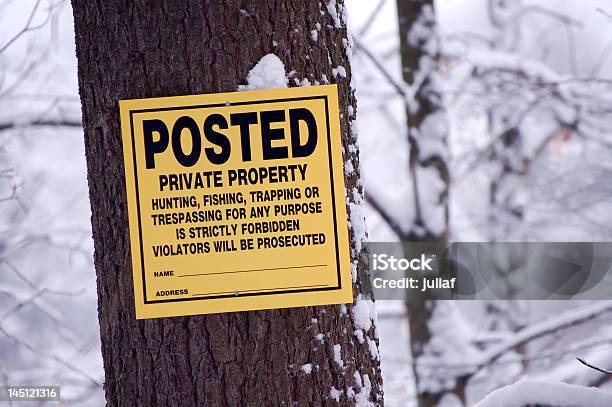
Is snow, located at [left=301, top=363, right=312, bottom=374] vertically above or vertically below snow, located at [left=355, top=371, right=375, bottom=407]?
above

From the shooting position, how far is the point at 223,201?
33.7 inches

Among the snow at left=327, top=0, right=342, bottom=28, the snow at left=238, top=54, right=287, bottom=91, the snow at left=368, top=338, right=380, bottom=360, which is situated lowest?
the snow at left=368, top=338, right=380, bottom=360

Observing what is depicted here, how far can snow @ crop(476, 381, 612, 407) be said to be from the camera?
4.11 ft

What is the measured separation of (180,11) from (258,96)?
0.16 metres

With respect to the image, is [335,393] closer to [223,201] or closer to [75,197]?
[223,201]

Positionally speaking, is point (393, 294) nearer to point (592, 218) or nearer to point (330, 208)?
point (592, 218)

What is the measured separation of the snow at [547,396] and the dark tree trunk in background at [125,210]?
1.79 feet

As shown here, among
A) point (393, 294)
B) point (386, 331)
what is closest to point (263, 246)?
point (393, 294)

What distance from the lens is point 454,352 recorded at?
3.07m

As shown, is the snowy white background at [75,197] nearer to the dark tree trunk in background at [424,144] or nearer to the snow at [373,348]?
the dark tree trunk in background at [424,144]
